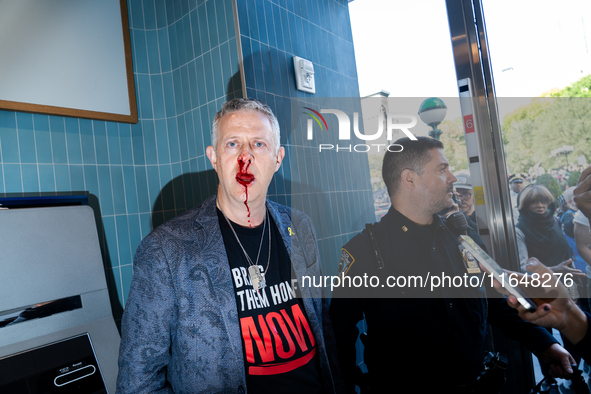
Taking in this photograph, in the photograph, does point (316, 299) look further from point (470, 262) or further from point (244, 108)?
point (244, 108)

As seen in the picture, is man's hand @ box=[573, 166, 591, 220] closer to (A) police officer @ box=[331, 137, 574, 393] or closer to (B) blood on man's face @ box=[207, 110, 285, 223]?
(A) police officer @ box=[331, 137, 574, 393]

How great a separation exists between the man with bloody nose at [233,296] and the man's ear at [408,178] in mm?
429

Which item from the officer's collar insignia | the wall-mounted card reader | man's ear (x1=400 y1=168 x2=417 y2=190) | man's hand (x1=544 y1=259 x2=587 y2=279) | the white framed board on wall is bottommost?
man's hand (x1=544 y1=259 x2=587 y2=279)

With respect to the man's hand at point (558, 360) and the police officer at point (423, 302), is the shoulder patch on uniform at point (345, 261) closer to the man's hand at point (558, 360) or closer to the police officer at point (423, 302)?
the police officer at point (423, 302)

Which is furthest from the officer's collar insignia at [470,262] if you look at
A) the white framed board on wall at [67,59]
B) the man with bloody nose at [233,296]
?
the white framed board on wall at [67,59]

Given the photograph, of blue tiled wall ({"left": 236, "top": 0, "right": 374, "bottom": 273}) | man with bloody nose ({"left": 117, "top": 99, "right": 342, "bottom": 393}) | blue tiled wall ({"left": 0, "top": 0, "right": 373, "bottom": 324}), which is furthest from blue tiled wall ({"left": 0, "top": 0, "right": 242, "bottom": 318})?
Answer: man with bloody nose ({"left": 117, "top": 99, "right": 342, "bottom": 393})

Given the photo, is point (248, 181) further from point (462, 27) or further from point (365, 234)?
point (462, 27)

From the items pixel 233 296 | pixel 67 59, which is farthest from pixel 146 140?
pixel 233 296

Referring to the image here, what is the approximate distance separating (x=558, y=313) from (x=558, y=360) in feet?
0.49

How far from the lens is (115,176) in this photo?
2.00 meters

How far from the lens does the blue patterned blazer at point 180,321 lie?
1090mm

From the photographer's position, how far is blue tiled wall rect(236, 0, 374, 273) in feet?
4.63

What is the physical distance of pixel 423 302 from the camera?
3.99 feet

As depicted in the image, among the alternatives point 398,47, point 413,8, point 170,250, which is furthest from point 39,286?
point 413,8
